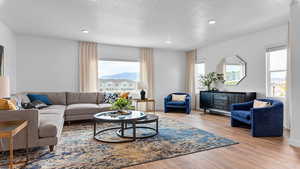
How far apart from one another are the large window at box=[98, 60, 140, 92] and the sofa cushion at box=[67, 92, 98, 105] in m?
0.93

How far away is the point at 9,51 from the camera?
460 centimetres

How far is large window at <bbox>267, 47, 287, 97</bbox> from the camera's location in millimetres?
4367

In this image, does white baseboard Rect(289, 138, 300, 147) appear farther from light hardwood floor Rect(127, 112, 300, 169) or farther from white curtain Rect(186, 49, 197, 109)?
white curtain Rect(186, 49, 197, 109)

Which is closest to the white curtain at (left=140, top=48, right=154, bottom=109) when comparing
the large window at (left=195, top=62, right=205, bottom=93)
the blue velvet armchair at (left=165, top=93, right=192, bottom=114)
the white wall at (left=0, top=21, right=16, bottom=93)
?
the blue velvet armchair at (left=165, top=93, right=192, bottom=114)

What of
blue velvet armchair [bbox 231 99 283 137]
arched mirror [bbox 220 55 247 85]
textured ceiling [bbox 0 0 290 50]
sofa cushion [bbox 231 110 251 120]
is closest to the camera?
textured ceiling [bbox 0 0 290 50]

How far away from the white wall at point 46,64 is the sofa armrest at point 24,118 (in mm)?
3367

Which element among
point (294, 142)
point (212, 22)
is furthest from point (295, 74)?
point (212, 22)

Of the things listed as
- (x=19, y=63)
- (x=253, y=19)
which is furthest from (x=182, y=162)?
(x=19, y=63)

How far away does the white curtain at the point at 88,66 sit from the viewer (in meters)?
5.93

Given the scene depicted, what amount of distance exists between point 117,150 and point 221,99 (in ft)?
13.3

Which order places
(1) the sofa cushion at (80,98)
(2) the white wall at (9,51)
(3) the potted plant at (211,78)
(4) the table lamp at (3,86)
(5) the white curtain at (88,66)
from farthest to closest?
(3) the potted plant at (211,78), (5) the white curtain at (88,66), (1) the sofa cushion at (80,98), (2) the white wall at (9,51), (4) the table lamp at (3,86)

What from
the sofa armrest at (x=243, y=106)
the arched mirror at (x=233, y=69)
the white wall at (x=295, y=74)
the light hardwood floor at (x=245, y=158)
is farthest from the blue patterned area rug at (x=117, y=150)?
the arched mirror at (x=233, y=69)

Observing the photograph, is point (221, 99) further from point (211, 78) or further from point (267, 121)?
point (267, 121)

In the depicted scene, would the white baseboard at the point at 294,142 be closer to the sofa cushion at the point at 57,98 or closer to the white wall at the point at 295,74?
the white wall at the point at 295,74
